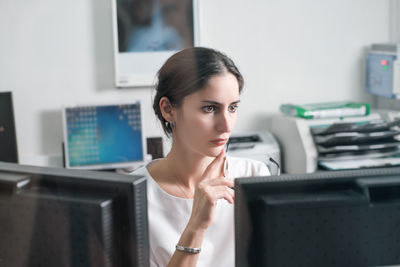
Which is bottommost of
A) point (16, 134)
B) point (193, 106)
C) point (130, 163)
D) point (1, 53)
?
point (130, 163)

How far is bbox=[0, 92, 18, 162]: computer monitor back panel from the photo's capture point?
190 centimetres

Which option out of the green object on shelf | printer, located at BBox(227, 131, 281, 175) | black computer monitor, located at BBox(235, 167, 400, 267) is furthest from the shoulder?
the green object on shelf

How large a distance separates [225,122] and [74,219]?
1.30 ft

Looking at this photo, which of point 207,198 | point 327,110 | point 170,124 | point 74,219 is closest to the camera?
point 74,219

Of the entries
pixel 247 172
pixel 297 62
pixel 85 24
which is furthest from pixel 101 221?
pixel 297 62

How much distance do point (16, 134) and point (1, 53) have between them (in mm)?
317

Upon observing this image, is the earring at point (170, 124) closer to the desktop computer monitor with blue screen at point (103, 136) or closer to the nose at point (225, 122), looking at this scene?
the nose at point (225, 122)

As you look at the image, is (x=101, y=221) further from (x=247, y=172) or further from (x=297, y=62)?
(x=297, y=62)

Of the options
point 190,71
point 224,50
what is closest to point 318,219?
point 190,71

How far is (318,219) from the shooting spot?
54 cm

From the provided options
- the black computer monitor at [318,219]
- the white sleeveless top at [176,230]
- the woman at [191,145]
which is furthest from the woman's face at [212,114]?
the black computer monitor at [318,219]

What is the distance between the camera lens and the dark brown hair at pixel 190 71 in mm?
917

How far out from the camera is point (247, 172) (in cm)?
106

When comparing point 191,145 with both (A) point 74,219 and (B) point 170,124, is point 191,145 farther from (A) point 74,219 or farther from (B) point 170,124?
(A) point 74,219
